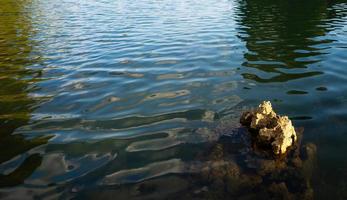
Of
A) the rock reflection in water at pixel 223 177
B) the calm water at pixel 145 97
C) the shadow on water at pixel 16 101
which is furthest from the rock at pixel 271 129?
the shadow on water at pixel 16 101

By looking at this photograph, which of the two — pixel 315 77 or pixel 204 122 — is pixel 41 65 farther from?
pixel 315 77

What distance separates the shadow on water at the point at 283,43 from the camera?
1400cm

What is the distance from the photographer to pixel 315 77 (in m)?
13.2

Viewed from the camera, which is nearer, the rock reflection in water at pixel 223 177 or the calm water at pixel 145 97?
the rock reflection in water at pixel 223 177

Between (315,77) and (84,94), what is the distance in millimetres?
9093

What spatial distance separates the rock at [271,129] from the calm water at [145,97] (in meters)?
0.86

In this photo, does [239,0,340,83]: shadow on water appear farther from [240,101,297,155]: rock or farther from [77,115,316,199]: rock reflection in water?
[77,115,316,199]: rock reflection in water

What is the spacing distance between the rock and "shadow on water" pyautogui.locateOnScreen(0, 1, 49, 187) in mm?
5424

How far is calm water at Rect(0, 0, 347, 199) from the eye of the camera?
7.38 metres

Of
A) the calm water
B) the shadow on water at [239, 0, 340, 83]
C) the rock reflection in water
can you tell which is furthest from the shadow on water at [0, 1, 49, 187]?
the shadow on water at [239, 0, 340, 83]

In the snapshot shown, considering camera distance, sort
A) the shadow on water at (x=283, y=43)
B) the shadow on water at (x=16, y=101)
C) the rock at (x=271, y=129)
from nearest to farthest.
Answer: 1. the shadow on water at (x=16, y=101)
2. the rock at (x=271, y=129)
3. the shadow on water at (x=283, y=43)

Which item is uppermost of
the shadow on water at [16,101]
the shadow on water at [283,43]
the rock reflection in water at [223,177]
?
the shadow on water at [16,101]

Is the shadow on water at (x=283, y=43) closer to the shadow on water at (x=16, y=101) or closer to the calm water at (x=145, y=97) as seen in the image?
the calm water at (x=145, y=97)

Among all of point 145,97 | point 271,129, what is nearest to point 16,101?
point 145,97
